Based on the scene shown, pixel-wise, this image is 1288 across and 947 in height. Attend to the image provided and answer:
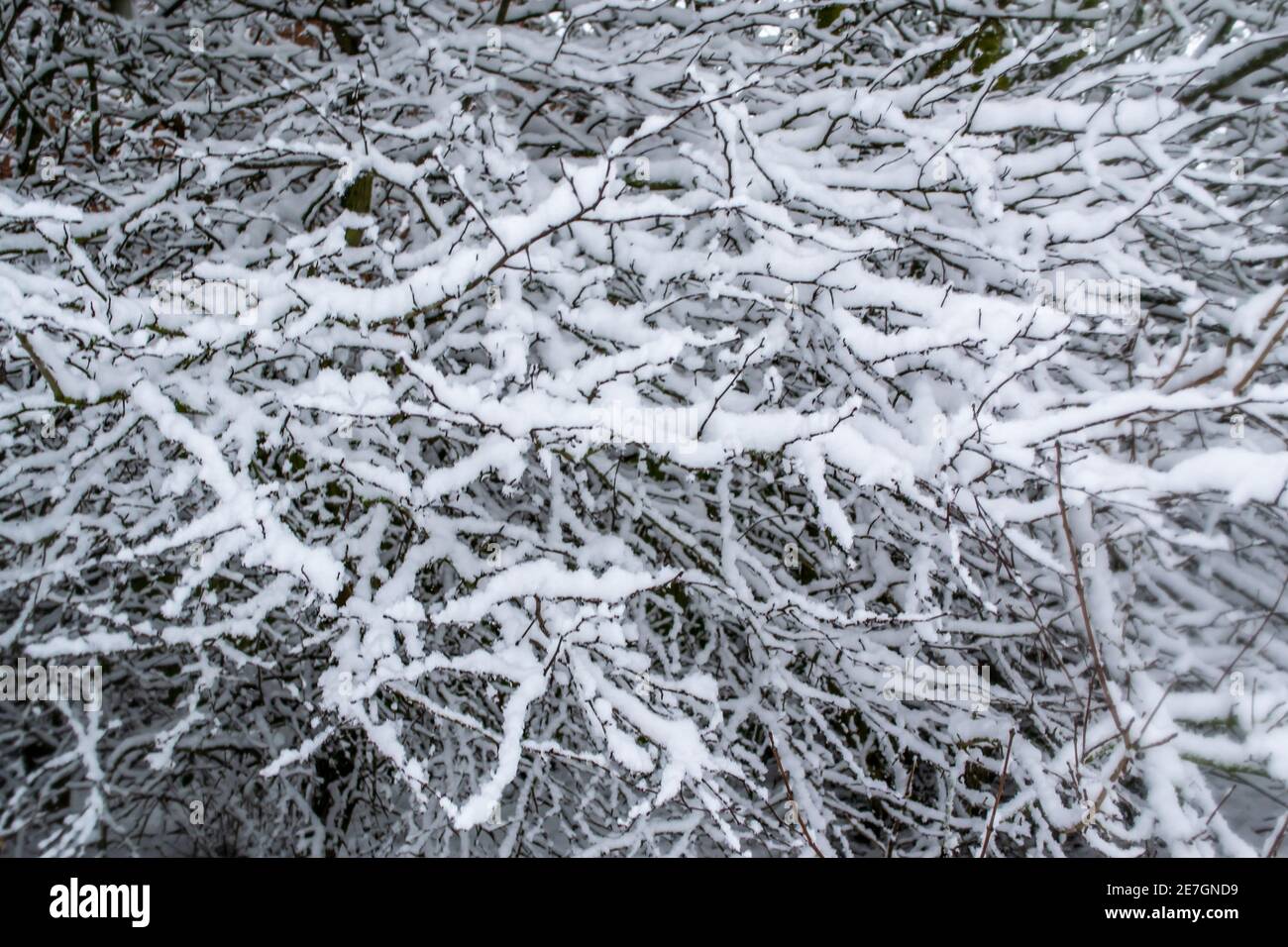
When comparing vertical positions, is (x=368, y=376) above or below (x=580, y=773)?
above

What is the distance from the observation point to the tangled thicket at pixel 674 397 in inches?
72.3

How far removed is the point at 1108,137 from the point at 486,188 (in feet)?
6.16

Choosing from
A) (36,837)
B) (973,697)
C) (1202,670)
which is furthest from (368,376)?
(36,837)

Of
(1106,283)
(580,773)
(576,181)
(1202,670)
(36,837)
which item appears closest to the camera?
(576,181)

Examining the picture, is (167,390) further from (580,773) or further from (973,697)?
(973,697)

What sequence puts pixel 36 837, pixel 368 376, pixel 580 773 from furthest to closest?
pixel 36 837
pixel 580 773
pixel 368 376

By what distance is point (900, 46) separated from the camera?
11.0 ft

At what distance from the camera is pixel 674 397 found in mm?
2785

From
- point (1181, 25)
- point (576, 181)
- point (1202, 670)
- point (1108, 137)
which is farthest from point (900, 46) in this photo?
point (1202, 670)

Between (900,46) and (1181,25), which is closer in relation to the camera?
(1181,25)

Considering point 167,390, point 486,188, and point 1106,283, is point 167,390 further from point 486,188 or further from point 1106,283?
point 1106,283

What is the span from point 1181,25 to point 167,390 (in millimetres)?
3423

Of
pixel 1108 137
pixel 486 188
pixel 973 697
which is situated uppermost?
pixel 1108 137

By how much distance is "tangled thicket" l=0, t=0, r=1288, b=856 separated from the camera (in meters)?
1.84
